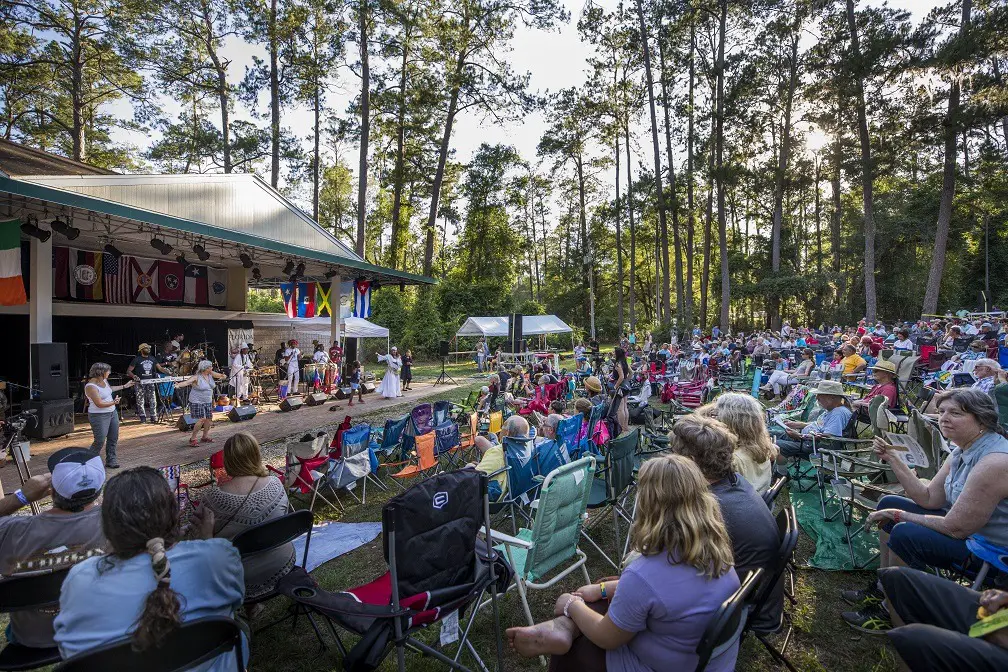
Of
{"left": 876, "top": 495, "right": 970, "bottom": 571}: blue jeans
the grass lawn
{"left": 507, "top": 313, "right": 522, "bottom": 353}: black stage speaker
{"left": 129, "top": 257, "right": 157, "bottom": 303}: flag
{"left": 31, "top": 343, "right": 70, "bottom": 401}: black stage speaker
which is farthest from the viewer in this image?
{"left": 507, "top": 313, "right": 522, "bottom": 353}: black stage speaker

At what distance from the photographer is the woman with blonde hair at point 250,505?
254 cm

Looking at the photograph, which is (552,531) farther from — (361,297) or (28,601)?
(361,297)

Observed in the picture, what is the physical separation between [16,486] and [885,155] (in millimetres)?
24134

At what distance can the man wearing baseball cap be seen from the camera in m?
2.05

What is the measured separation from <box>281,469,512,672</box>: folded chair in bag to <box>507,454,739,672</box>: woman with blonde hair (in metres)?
0.71

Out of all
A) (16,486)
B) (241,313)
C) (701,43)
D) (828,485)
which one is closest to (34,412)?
(16,486)

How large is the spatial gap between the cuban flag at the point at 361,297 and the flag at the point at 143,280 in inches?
216

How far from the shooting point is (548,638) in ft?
5.90

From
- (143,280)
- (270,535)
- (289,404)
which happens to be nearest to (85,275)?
(143,280)

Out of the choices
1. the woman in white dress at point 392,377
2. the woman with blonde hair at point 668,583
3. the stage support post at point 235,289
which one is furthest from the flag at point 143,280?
the woman with blonde hair at point 668,583

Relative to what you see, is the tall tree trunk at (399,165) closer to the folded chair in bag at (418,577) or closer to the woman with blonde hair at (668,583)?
the folded chair in bag at (418,577)

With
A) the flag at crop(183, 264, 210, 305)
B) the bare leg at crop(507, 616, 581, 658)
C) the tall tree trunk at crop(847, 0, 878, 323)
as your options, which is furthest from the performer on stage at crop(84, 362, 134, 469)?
the tall tree trunk at crop(847, 0, 878, 323)

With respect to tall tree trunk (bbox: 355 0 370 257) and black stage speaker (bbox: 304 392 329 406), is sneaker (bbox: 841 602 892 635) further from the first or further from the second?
tall tree trunk (bbox: 355 0 370 257)

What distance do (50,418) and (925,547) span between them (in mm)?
11303
